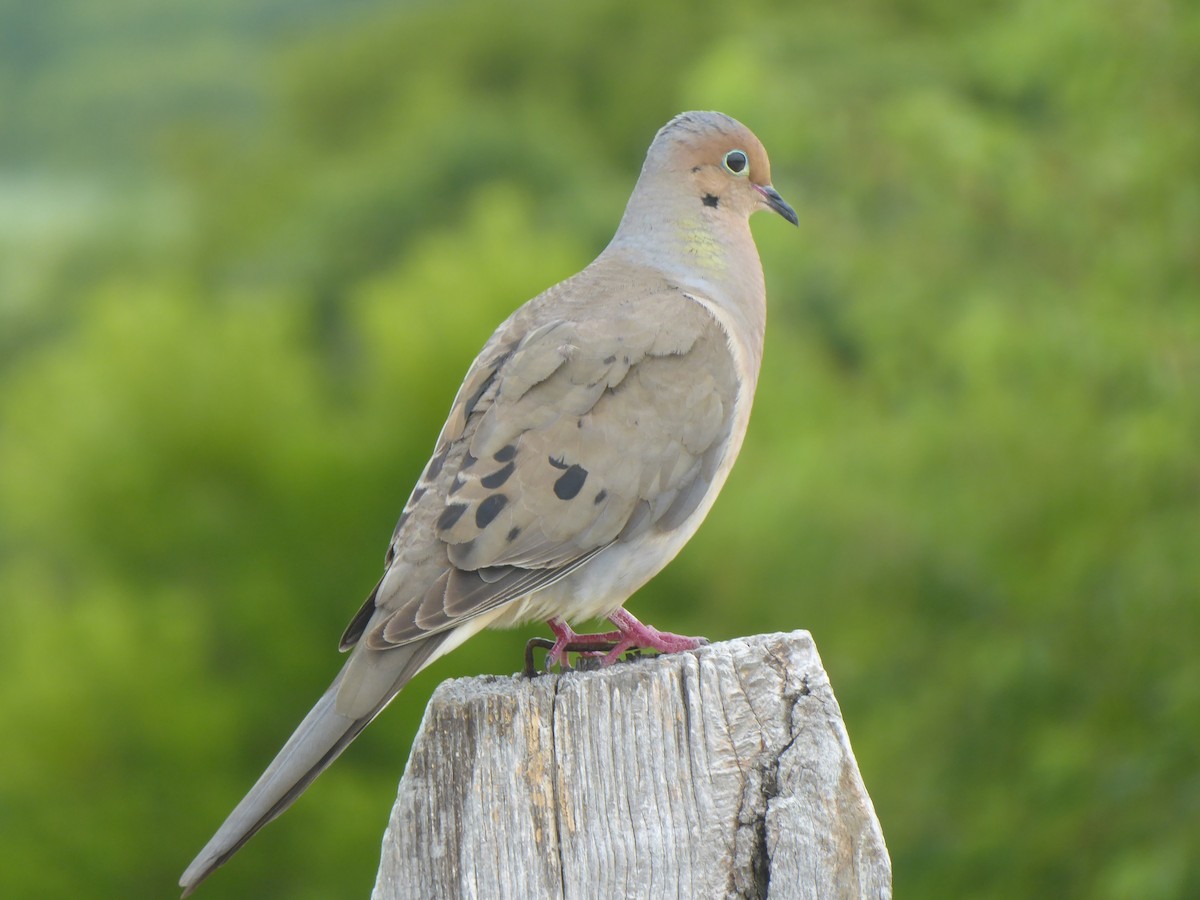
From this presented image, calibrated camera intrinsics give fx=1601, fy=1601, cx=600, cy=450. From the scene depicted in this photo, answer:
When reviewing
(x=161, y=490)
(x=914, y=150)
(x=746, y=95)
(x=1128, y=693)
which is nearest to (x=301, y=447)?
(x=161, y=490)

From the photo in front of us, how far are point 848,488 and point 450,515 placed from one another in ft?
20.6

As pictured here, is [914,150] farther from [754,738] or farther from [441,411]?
[754,738]

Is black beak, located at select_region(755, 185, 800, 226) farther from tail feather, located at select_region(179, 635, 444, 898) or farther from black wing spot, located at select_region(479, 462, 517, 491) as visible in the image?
tail feather, located at select_region(179, 635, 444, 898)

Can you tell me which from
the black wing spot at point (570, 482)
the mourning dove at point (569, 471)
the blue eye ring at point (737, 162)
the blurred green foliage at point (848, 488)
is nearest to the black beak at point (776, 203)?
the blue eye ring at point (737, 162)

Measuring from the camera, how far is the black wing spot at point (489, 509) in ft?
11.1

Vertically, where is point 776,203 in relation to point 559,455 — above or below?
above

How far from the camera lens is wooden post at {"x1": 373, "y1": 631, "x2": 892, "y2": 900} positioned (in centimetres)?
254

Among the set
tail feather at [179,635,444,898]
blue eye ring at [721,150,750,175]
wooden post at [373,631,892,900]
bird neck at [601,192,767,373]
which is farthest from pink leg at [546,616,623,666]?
blue eye ring at [721,150,750,175]

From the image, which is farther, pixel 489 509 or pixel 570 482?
pixel 570 482

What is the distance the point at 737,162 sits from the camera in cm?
451

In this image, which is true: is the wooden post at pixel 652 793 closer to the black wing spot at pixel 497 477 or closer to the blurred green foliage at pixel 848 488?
the black wing spot at pixel 497 477

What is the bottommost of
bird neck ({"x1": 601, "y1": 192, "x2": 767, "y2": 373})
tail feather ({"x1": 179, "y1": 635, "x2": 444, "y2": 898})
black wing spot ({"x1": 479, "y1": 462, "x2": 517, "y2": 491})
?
tail feather ({"x1": 179, "y1": 635, "x2": 444, "y2": 898})

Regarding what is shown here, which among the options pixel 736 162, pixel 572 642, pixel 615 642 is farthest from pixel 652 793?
pixel 736 162

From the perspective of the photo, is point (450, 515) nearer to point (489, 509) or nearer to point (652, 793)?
point (489, 509)
